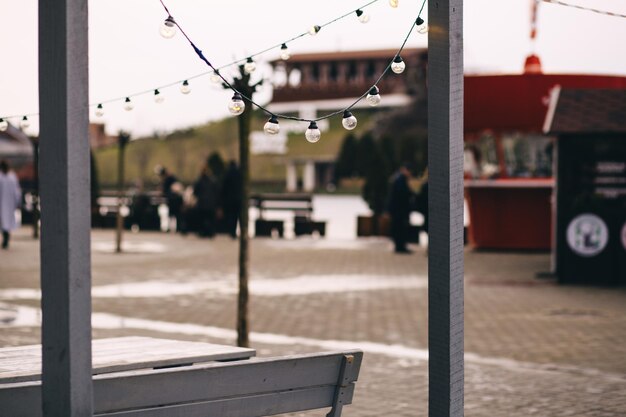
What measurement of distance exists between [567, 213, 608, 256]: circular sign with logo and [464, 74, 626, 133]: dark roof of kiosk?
6.76 metres

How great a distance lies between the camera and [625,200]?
54.0ft

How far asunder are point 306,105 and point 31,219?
7046 centimetres

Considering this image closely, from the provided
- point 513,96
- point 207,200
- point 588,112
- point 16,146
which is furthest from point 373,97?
point 16,146

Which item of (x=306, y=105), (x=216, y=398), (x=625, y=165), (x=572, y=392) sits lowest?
(x=572, y=392)

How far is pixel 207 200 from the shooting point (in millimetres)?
27469

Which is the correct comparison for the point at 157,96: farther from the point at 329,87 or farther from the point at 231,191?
the point at 329,87

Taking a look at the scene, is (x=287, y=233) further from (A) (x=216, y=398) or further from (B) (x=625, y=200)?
(A) (x=216, y=398)

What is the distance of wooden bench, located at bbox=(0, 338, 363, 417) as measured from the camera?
407cm

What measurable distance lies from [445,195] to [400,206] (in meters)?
18.0

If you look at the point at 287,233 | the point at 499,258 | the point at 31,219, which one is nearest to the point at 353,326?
the point at 499,258

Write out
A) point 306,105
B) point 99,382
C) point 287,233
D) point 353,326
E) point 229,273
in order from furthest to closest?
point 306,105
point 287,233
point 229,273
point 353,326
point 99,382

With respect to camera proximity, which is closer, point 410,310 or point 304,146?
point 410,310

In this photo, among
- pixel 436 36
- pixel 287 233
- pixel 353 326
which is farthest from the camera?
pixel 287 233

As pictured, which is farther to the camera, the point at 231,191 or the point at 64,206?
the point at 231,191
